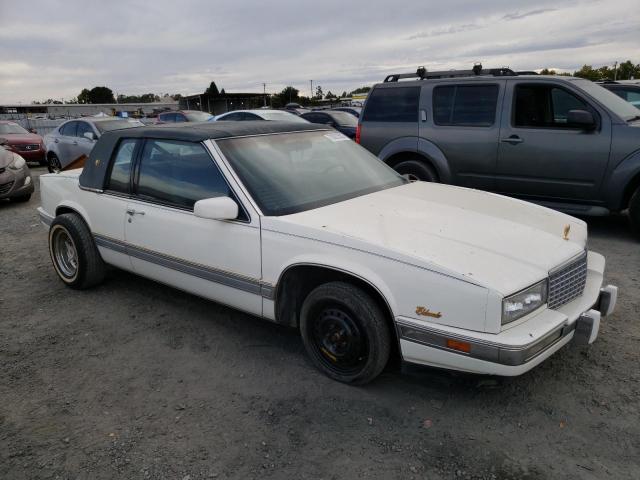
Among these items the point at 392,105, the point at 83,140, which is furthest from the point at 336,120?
the point at 392,105

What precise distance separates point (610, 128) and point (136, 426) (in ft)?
18.6

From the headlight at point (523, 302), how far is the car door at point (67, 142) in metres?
11.7

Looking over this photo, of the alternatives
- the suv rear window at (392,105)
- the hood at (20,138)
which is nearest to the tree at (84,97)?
the hood at (20,138)

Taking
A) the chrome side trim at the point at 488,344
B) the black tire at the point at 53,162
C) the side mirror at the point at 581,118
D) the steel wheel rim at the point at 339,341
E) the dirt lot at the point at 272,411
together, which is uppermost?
the side mirror at the point at 581,118

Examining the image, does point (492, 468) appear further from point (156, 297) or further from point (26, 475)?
point (156, 297)

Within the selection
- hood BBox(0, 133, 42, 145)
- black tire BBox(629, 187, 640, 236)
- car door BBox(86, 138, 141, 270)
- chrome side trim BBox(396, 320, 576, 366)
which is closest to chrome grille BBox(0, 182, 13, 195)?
car door BBox(86, 138, 141, 270)

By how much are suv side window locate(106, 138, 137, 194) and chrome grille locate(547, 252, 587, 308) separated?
325 cm

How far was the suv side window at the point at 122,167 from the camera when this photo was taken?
4172mm

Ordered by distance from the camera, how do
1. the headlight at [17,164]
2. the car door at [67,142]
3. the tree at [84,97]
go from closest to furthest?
the headlight at [17,164] < the car door at [67,142] < the tree at [84,97]

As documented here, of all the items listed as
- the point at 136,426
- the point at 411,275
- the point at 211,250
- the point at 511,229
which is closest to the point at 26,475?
the point at 136,426

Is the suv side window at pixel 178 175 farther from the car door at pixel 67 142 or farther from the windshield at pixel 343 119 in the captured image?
the windshield at pixel 343 119

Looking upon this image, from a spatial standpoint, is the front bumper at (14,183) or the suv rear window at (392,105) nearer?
the suv rear window at (392,105)

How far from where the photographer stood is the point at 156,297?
4.63 metres

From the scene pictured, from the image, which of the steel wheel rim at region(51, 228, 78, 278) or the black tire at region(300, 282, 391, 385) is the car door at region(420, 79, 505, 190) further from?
the steel wheel rim at region(51, 228, 78, 278)
